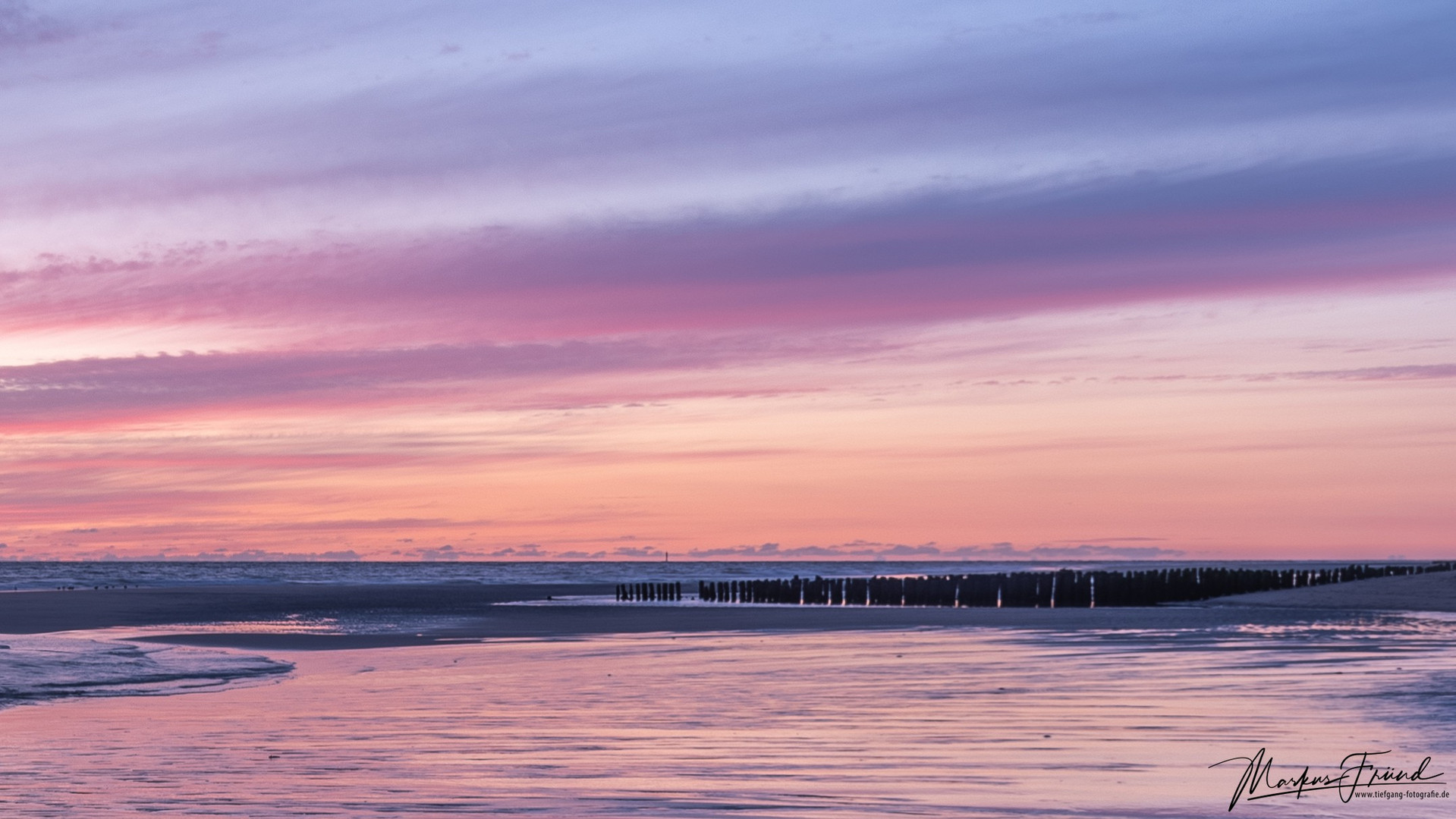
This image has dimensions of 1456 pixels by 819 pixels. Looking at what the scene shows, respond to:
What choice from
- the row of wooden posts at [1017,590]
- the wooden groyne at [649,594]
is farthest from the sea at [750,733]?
the wooden groyne at [649,594]

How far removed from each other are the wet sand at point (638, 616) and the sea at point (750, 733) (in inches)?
369

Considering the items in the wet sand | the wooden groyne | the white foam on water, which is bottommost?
the wooden groyne

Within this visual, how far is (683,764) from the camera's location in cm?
1120

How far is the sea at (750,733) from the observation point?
9.50 metres

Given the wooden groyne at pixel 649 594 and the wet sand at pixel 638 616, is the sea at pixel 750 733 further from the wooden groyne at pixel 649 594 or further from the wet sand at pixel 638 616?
the wooden groyne at pixel 649 594

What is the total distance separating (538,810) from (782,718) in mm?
5685

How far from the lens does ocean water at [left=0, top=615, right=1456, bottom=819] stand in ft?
31.1

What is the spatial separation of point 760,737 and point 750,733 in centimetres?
36

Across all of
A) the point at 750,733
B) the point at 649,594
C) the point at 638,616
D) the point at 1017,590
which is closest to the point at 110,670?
the point at 750,733

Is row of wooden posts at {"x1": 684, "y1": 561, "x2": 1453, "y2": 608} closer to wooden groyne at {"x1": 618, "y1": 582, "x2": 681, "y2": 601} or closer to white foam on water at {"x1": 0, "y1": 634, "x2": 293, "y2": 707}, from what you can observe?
wooden groyne at {"x1": 618, "y1": 582, "x2": 681, "y2": 601}

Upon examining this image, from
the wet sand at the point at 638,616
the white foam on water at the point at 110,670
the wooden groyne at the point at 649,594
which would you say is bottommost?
the wooden groyne at the point at 649,594

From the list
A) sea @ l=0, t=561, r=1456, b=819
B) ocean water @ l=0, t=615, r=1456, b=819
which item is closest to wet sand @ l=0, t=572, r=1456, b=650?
sea @ l=0, t=561, r=1456, b=819

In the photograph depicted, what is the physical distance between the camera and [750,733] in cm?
1329

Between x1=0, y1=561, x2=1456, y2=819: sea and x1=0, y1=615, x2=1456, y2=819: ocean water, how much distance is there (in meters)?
0.05
